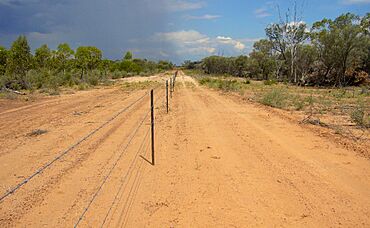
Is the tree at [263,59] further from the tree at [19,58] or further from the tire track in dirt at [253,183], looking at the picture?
the tire track in dirt at [253,183]

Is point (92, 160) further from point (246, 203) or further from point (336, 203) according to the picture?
point (336, 203)

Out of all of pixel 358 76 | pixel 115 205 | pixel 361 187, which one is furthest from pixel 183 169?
pixel 358 76

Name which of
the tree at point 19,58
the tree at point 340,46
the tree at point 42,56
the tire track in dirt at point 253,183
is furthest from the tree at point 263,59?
the tire track in dirt at point 253,183

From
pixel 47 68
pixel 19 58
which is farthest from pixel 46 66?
pixel 19 58

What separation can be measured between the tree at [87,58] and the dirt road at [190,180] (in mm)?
32629

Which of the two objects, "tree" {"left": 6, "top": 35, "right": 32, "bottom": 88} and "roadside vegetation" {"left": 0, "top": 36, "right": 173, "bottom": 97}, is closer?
"roadside vegetation" {"left": 0, "top": 36, "right": 173, "bottom": 97}

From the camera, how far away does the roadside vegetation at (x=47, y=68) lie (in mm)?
25875

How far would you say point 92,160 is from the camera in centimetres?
677

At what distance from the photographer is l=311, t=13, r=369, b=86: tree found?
35.9 metres

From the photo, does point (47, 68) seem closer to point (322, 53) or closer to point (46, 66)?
point (46, 66)

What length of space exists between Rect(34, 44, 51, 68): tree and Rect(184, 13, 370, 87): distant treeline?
3157 centimetres

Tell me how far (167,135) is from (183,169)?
3.03 m

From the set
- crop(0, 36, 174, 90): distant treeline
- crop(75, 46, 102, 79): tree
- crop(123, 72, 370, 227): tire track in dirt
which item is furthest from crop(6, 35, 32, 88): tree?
crop(123, 72, 370, 227): tire track in dirt

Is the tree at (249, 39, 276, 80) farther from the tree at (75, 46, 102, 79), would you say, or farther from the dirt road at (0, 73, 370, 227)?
the dirt road at (0, 73, 370, 227)
